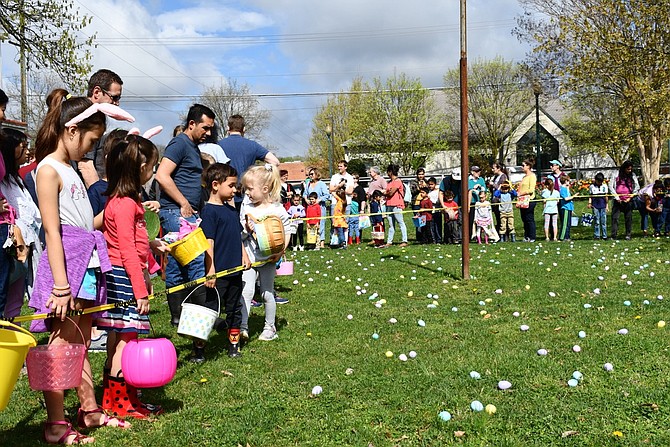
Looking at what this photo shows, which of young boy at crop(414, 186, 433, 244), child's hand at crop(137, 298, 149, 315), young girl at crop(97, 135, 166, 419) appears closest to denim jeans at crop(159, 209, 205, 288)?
young girl at crop(97, 135, 166, 419)

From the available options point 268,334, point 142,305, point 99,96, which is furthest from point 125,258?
point 268,334

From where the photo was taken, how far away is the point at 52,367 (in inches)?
130

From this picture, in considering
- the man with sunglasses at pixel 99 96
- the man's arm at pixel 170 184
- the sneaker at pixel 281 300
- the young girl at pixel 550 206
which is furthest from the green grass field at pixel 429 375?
the young girl at pixel 550 206

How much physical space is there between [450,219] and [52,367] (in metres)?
12.8

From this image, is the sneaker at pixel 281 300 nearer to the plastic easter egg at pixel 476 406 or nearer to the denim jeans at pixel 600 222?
the plastic easter egg at pixel 476 406

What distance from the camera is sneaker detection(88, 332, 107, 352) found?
582 centimetres

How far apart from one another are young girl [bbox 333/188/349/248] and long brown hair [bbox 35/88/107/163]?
1201cm

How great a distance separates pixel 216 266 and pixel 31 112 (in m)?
32.8

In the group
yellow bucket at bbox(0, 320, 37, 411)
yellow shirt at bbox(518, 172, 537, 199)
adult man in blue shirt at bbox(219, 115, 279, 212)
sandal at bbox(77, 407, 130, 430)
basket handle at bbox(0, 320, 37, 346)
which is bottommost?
sandal at bbox(77, 407, 130, 430)

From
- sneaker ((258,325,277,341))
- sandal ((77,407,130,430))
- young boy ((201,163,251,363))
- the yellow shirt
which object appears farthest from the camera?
the yellow shirt

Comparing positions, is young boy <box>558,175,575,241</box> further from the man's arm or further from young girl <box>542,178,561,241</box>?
the man's arm

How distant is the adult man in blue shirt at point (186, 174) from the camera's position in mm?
5449

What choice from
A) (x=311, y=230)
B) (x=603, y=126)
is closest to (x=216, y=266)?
(x=311, y=230)

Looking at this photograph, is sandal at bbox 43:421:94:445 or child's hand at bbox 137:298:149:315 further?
child's hand at bbox 137:298:149:315
